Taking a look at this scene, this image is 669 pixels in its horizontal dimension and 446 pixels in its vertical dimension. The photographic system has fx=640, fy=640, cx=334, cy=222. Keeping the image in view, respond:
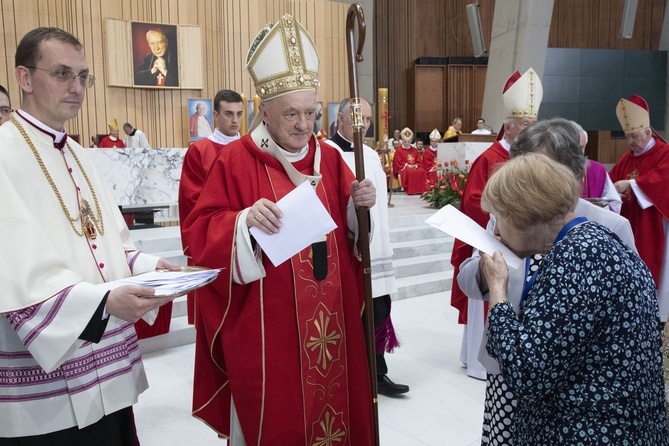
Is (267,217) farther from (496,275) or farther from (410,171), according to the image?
(410,171)

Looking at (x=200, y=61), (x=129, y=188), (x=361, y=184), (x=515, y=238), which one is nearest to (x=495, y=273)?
(x=515, y=238)

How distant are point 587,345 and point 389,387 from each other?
2500 millimetres

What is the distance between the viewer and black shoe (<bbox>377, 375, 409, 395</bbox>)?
384 centimetres

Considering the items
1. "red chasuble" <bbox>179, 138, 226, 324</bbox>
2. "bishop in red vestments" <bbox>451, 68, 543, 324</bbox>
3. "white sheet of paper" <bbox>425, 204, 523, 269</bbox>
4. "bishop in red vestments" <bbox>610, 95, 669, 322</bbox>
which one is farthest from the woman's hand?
"bishop in red vestments" <bbox>610, 95, 669, 322</bbox>

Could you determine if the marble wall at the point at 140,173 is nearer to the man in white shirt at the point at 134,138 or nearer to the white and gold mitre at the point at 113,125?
the man in white shirt at the point at 134,138

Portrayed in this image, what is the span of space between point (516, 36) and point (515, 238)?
971cm

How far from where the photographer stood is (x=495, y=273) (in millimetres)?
1641

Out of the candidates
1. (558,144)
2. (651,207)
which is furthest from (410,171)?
(558,144)

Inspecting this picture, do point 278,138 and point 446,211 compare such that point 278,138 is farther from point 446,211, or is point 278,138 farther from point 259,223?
point 446,211

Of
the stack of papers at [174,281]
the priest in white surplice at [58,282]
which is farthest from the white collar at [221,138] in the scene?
the stack of papers at [174,281]

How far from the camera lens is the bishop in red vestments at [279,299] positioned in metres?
2.21

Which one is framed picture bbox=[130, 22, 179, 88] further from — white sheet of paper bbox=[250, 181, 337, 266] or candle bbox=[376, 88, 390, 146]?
white sheet of paper bbox=[250, 181, 337, 266]

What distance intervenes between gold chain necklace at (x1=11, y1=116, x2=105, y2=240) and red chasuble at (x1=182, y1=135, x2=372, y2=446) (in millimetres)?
369

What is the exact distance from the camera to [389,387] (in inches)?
151
